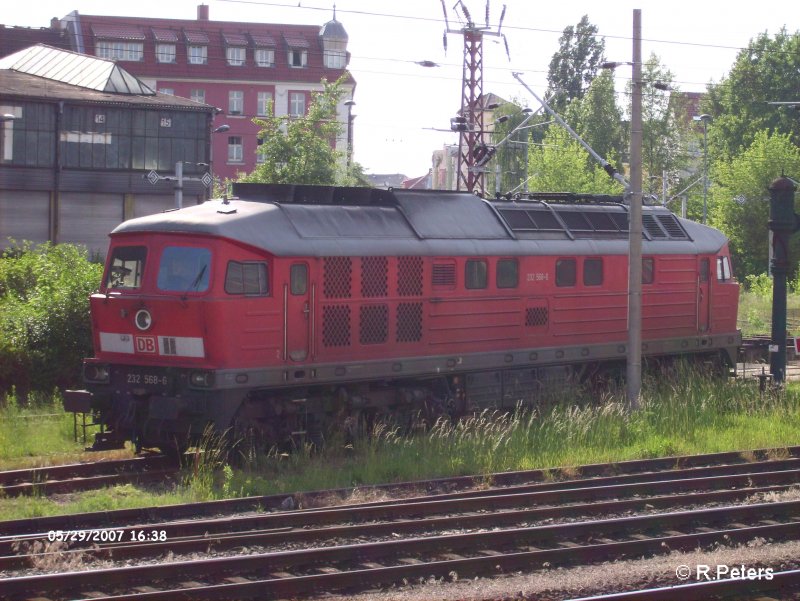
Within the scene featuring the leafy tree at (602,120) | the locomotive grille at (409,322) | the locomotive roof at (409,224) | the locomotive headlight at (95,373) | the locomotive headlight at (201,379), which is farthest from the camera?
the leafy tree at (602,120)

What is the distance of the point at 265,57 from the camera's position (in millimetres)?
69438

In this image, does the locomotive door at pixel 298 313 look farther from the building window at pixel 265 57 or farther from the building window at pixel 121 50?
the building window at pixel 265 57

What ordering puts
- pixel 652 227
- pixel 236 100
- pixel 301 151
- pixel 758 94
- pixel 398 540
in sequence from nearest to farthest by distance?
pixel 398 540, pixel 652 227, pixel 301 151, pixel 758 94, pixel 236 100

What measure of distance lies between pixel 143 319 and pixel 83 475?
2.17m

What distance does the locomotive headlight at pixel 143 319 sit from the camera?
13.4 metres

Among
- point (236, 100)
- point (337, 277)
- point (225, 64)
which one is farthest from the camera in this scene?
point (236, 100)

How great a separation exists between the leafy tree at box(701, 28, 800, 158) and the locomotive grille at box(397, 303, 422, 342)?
171ft

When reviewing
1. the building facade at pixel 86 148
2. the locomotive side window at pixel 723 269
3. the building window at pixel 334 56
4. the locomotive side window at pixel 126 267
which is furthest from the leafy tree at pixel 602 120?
the locomotive side window at pixel 126 267

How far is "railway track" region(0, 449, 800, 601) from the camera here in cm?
838

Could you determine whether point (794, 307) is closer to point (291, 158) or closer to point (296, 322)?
point (291, 158)

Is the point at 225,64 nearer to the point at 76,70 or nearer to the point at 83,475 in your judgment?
the point at 76,70

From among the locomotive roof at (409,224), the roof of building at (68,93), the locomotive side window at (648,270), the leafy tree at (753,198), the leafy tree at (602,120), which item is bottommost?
the locomotive side window at (648,270)

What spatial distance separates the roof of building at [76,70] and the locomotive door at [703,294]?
3011 cm

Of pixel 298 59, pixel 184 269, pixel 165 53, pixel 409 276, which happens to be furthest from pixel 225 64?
pixel 184 269
